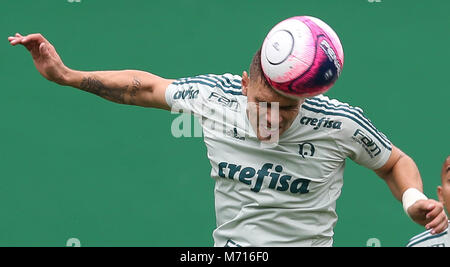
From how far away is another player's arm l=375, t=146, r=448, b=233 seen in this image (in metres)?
3.18

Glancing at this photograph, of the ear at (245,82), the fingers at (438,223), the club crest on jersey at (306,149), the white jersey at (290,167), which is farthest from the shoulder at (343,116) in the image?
the fingers at (438,223)

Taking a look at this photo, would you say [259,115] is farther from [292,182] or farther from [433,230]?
[433,230]

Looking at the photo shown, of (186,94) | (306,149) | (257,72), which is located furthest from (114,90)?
(306,149)

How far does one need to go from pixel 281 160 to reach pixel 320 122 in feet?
0.65

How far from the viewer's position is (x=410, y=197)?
3436mm

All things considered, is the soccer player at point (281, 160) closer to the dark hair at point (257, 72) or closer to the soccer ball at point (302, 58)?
the dark hair at point (257, 72)

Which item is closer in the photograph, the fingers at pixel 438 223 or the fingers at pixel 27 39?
the fingers at pixel 438 223

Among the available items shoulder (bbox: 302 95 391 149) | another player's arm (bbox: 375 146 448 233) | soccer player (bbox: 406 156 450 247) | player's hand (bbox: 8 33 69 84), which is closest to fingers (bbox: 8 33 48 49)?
player's hand (bbox: 8 33 69 84)


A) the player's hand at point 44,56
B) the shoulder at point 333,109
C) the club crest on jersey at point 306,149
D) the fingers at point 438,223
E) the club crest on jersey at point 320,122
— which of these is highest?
the player's hand at point 44,56

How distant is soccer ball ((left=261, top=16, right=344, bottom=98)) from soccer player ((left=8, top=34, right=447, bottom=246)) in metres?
0.18

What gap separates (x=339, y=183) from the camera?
12.3 ft

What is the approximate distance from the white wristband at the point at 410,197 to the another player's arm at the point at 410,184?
0.04 meters

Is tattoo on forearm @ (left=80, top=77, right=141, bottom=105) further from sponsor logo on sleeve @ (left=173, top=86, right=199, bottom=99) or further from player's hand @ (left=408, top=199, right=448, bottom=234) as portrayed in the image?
player's hand @ (left=408, top=199, right=448, bottom=234)

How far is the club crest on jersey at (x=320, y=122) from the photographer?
3.57 m
